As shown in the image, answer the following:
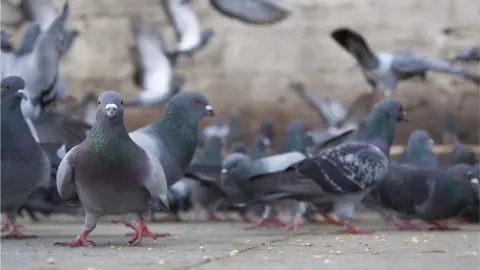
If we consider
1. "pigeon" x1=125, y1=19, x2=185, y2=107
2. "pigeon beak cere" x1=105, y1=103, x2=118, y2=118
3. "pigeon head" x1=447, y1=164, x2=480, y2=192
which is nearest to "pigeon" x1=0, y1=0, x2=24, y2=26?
"pigeon" x1=125, y1=19, x2=185, y2=107

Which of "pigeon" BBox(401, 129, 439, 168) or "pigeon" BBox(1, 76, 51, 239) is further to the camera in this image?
"pigeon" BBox(401, 129, 439, 168)

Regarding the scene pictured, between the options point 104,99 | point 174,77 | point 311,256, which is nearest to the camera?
point 311,256

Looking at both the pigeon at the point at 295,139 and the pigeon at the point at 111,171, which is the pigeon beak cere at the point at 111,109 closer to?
the pigeon at the point at 111,171

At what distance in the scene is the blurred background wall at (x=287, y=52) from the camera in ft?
50.0

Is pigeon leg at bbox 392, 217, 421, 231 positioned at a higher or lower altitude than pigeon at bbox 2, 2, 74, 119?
lower

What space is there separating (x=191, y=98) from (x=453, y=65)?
23.2 feet

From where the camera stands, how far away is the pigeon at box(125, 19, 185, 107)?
14.6 metres

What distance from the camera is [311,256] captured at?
5.04 metres

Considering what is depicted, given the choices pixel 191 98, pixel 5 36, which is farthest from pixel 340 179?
pixel 5 36

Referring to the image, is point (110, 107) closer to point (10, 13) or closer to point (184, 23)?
point (10, 13)

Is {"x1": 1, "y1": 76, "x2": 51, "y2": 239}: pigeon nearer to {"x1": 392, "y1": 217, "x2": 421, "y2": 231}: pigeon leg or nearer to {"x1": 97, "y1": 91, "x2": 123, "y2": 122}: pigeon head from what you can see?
{"x1": 97, "y1": 91, "x2": 123, "y2": 122}: pigeon head

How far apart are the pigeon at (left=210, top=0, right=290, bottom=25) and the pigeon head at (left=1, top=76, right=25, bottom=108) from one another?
689 cm

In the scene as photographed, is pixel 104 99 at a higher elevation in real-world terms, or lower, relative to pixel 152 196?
higher

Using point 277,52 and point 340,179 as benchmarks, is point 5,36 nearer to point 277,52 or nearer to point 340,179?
point 340,179
